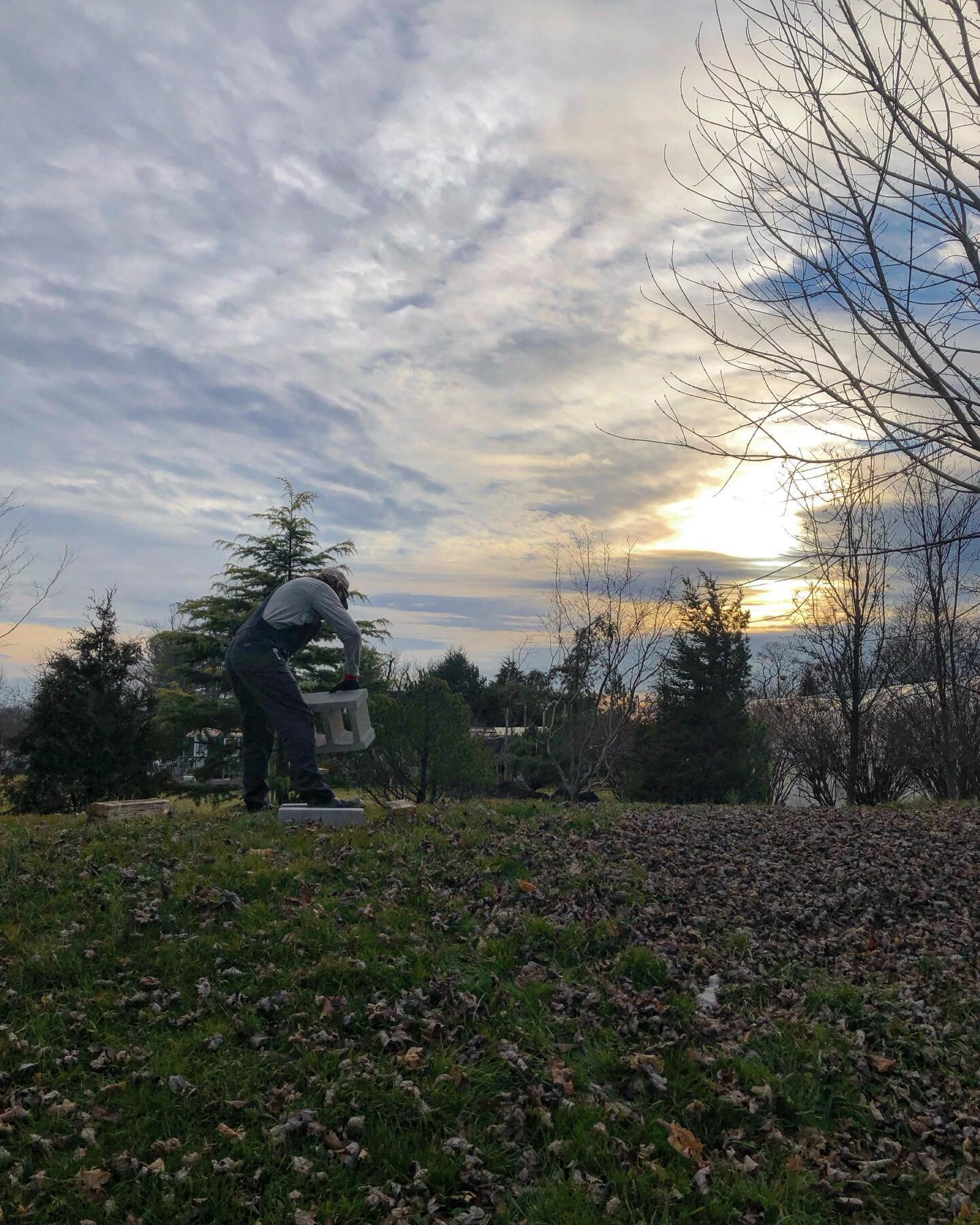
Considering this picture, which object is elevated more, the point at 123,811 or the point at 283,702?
the point at 283,702

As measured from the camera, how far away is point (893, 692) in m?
18.9

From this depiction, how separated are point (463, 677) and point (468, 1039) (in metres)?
29.4

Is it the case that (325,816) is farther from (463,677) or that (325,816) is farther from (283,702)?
(463,677)

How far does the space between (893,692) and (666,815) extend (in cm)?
1249

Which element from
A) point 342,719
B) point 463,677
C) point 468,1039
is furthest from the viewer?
point 463,677

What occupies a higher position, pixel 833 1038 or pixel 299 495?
pixel 299 495

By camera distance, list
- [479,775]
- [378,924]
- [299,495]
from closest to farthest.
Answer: [378,924] → [479,775] → [299,495]

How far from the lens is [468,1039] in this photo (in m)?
4.04

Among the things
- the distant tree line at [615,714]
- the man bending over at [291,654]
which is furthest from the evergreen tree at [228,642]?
the man bending over at [291,654]

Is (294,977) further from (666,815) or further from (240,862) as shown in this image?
(666,815)

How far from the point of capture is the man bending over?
7352mm

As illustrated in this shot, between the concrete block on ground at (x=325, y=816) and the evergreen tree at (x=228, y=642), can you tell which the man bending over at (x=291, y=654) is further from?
A: the evergreen tree at (x=228, y=642)

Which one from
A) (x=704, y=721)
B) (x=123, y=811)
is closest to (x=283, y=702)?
(x=123, y=811)

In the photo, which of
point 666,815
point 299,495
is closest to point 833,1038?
point 666,815
